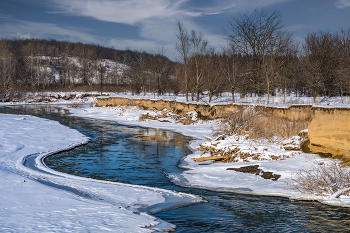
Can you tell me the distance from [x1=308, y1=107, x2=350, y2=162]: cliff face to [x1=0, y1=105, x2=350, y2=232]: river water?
12.4ft

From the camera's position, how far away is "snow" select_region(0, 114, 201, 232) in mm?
5980

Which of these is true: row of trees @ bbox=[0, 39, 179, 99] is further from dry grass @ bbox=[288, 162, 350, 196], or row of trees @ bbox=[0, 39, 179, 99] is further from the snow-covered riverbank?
dry grass @ bbox=[288, 162, 350, 196]

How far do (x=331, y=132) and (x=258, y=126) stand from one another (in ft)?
13.1

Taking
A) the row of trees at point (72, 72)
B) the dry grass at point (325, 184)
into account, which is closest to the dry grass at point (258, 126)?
the dry grass at point (325, 184)

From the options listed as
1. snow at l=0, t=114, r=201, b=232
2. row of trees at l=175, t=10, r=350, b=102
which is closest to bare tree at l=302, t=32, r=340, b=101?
row of trees at l=175, t=10, r=350, b=102

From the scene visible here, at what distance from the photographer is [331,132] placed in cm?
1135

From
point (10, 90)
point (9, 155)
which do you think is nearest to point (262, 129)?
point (9, 155)

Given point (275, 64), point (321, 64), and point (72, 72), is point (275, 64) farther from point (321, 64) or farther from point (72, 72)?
point (72, 72)

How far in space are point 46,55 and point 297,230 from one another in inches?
4693

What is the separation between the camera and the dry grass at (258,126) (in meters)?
14.4

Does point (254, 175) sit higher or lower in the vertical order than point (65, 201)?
lower

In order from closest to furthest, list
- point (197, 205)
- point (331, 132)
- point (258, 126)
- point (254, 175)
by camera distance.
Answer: point (197, 205), point (254, 175), point (331, 132), point (258, 126)

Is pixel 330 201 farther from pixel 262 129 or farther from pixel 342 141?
pixel 262 129

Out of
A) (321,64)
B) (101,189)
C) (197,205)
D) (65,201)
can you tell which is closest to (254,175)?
(197,205)
